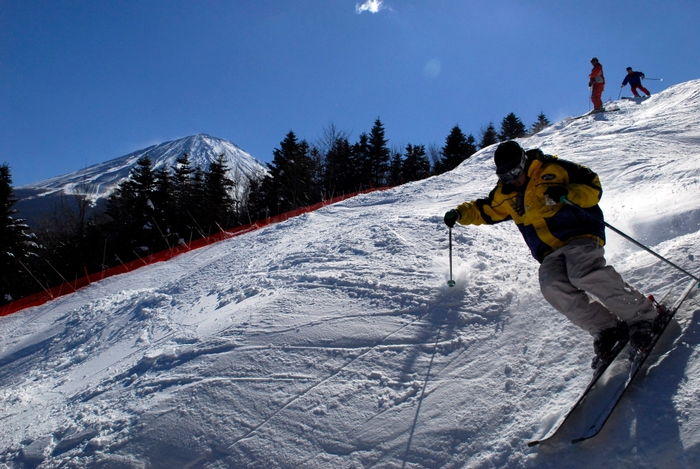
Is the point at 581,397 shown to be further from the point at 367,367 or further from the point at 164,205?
the point at 164,205

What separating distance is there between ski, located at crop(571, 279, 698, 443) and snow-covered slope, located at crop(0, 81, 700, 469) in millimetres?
61

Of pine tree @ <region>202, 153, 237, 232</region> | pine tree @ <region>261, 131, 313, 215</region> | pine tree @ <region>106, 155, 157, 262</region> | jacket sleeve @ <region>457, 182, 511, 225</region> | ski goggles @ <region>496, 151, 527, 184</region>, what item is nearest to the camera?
ski goggles @ <region>496, 151, 527, 184</region>

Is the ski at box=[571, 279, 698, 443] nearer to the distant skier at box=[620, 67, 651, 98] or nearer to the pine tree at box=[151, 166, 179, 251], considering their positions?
the distant skier at box=[620, 67, 651, 98]

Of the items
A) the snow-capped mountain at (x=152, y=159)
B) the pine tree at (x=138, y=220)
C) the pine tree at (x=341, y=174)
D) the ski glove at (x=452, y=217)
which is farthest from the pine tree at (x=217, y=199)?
the snow-capped mountain at (x=152, y=159)

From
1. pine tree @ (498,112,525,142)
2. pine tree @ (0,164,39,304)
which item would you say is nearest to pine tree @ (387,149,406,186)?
pine tree @ (498,112,525,142)

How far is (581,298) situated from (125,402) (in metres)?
4.04

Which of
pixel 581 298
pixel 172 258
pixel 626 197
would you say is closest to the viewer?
pixel 581 298

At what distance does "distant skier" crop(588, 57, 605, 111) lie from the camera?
1466 cm

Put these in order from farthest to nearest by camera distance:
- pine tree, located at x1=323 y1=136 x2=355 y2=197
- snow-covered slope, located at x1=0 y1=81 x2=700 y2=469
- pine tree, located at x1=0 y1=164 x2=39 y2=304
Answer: pine tree, located at x1=323 y1=136 x2=355 y2=197, pine tree, located at x1=0 y1=164 x2=39 y2=304, snow-covered slope, located at x1=0 y1=81 x2=700 y2=469

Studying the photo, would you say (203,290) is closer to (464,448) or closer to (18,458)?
(18,458)

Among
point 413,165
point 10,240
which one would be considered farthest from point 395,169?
point 10,240

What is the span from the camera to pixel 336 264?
236 inches

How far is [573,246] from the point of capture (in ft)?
9.41

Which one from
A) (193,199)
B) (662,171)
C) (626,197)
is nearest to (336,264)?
(626,197)
